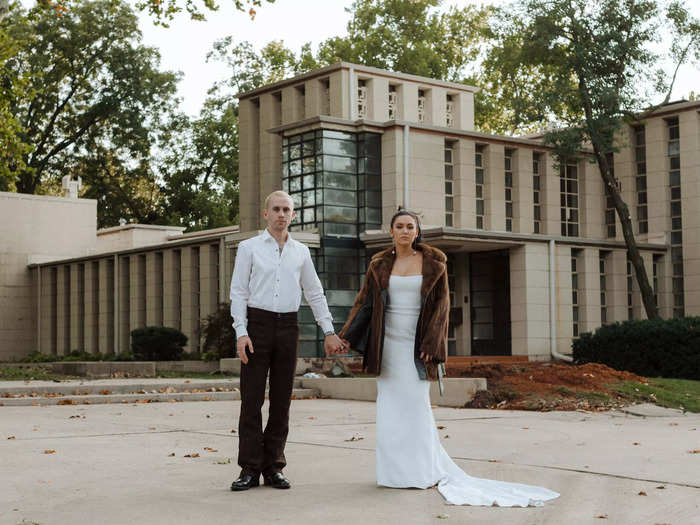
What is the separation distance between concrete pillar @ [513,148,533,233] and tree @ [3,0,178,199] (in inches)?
1041

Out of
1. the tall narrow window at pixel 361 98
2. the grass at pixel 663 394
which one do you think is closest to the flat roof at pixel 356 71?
the tall narrow window at pixel 361 98

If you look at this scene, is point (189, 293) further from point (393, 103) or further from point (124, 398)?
point (124, 398)

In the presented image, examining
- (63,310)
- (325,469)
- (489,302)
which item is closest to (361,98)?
(489,302)

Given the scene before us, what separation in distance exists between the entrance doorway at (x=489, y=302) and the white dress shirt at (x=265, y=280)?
70.6 feet

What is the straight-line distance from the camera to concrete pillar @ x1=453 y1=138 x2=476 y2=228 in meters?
28.2

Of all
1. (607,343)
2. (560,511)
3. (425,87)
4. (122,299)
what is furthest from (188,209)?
(560,511)

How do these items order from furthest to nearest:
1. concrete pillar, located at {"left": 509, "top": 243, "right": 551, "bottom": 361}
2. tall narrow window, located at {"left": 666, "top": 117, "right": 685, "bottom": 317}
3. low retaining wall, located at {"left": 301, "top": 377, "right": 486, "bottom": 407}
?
tall narrow window, located at {"left": 666, "top": 117, "right": 685, "bottom": 317}, concrete pillar, located at {"left": 509, "top": 243, "right": 551, "bottom": 361}, low retaining wall, located at {"left": 301, "top": 377, "right": 486, "bottom": 407}

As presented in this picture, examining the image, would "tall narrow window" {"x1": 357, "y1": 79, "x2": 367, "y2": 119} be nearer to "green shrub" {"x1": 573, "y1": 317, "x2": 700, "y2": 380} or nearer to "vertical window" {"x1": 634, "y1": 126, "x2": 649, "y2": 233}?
"vertical window" {"x1": 634, "y1": 126, "x2": 649, "y2": 233}

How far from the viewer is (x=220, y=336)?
81.6ft

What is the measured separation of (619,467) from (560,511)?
2.20 metres

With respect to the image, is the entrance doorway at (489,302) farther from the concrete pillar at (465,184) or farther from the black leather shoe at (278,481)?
the black leather shoe at (278,481)

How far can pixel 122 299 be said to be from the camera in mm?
33844

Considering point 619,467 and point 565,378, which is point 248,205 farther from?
point 619,467

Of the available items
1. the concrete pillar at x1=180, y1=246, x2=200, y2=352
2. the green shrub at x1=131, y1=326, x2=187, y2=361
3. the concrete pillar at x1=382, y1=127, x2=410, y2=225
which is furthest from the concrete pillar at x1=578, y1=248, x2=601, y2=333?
the concrete pillar at x1=180, y1=246, x2=200, y2=352
